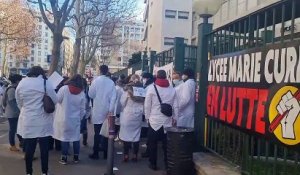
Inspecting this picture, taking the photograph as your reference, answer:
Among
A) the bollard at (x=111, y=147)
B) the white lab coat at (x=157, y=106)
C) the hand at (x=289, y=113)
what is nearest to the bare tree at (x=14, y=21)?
the white lab coat at (x=157, y=106)

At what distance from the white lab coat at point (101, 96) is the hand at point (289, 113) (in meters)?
5.78

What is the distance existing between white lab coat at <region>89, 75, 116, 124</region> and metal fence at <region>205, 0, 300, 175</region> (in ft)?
10.1

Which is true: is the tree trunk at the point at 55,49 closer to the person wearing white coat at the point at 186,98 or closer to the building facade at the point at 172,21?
the person wearing white coat at the point at 186,98

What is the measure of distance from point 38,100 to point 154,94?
7.24 ft

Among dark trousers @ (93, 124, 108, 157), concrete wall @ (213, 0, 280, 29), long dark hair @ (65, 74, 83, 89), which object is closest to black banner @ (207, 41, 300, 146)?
long dark hair @ (65, 74, 83, 89)

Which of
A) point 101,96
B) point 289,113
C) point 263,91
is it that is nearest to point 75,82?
point 101,96

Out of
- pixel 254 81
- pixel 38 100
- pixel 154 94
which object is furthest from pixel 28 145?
pixel 254 81

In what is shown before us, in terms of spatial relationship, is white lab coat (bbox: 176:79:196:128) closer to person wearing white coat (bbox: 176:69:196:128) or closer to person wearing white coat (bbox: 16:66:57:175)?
person wearing white coat (bbox: 176:69:196:128)

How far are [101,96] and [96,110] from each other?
12.9 inches

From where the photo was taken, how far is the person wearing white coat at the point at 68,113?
28.3 ft

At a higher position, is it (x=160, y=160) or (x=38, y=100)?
(x=38, y=100)

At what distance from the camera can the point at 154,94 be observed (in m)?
8.20

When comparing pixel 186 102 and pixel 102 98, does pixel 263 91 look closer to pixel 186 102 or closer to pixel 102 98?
pixel 186 102

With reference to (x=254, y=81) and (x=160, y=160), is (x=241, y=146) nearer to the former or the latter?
(x=254, y=81)
